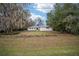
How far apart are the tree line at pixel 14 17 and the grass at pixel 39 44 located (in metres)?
0.08

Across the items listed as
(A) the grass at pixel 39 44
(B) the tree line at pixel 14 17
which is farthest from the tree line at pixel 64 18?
(B) the tree line at pixel 14 17

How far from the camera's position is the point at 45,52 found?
2133 mm

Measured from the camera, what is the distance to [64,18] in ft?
7.07

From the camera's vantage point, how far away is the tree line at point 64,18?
→ 2.14m

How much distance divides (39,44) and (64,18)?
0.36 m

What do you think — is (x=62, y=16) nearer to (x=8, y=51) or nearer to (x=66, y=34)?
(x=66, y=34)

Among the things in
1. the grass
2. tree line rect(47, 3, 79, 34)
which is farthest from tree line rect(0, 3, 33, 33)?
tree line rect(47, 3, 79, 34)

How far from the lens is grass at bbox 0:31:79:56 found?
2.13 metres

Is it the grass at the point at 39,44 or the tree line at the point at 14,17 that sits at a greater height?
the tree line at the point at 14,17

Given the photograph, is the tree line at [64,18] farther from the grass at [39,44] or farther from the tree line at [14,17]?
the tree line at [14,17]

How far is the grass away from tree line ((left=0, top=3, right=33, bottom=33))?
79 millimetres

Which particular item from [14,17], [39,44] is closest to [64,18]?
[39,44]

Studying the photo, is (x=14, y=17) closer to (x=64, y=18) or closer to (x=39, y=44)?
(x=39, y=44)

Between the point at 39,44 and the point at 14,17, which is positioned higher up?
the point at 14,17
